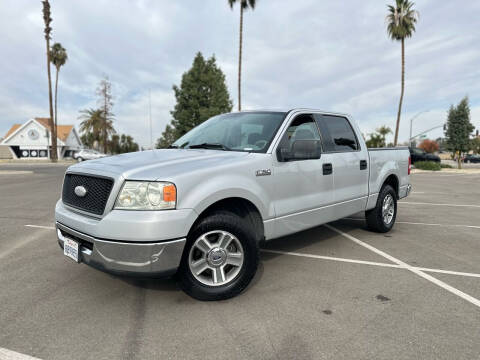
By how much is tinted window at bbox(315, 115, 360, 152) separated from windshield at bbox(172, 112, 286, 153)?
2.42 ft

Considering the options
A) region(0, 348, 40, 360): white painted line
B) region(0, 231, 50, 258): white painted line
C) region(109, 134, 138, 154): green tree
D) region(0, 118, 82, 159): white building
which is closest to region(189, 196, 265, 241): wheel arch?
region(0, 348, 40, 360): white painted line

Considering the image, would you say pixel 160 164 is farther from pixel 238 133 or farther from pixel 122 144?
pixel 122 144

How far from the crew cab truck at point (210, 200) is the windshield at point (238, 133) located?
0.01m

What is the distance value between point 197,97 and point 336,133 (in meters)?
31.2

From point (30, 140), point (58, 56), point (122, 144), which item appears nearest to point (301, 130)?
point (58, 56)

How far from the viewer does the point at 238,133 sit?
3.97 meters

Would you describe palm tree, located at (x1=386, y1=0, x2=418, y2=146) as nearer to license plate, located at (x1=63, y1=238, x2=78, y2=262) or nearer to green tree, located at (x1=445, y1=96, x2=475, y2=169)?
green tree, located at (x1=445, y1=96, x2=475, y2=169)

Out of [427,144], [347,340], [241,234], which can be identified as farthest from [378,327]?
[427,144]

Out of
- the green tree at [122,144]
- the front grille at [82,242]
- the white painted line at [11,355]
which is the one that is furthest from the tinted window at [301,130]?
the green tree at [122,144]

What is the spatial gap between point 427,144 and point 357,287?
112 m

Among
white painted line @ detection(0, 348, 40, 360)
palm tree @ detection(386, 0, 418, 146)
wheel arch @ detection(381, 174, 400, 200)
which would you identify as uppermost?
palm tree @ detection(386, 0, 418, 146)

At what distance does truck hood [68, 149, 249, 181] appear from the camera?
9.02 ft

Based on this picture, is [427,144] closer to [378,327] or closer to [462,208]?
[462,208]

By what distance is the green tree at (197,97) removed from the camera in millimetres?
33969
